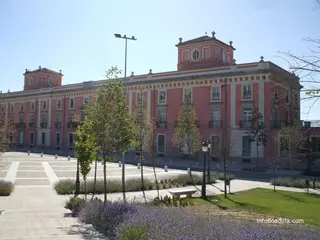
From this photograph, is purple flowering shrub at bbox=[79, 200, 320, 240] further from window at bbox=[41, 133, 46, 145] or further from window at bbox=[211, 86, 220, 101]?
window at bbox=[41, 133, 46, 145]

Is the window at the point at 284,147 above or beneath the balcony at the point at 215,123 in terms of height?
beneath

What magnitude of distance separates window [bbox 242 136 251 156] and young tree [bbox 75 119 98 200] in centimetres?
2473

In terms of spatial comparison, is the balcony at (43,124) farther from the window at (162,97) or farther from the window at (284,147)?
the window at (284,147)

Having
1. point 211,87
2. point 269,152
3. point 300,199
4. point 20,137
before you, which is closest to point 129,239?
point 300,199

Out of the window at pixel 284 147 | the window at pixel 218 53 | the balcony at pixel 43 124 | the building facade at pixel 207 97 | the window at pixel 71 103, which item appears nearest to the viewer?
the window at pixel 284 147

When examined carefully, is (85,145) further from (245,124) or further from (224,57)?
(224,57)

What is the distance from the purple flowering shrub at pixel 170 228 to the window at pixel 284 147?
2564 centimetres

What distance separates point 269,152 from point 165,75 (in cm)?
1597

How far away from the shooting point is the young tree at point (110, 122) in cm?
1261

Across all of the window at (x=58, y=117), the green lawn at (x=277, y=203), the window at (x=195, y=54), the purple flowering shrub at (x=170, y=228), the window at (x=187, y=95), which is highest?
the window at (x=195, y=54)

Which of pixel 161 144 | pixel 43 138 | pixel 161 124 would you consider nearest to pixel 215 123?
pixel 161 124

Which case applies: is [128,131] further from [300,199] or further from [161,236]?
[300,199]

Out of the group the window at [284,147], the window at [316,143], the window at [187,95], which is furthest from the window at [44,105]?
the window at [316,143]

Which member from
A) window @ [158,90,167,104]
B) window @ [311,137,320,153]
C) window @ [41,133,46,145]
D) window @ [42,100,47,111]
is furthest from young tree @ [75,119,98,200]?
window @ [42,100,47,111]
